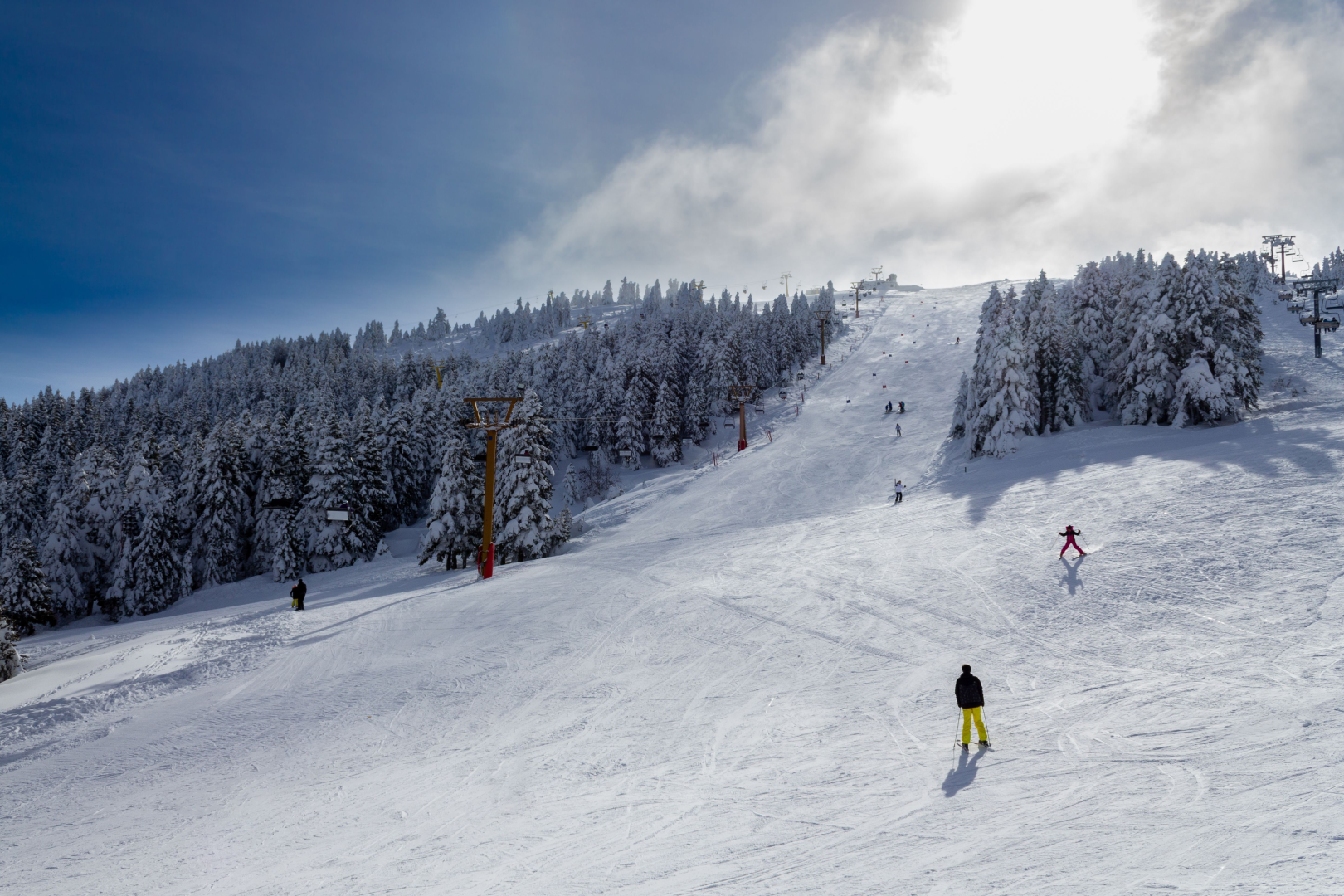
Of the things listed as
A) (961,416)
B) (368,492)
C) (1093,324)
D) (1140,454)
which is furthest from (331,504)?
(1093,324)

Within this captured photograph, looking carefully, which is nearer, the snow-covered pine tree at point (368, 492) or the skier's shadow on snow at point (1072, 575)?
the skier's shadow on snow at point (1072, 575)

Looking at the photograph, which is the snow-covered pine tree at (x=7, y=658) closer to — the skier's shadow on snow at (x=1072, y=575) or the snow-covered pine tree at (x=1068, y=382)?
the skier's shadow on snow at (x=1072, y=575)

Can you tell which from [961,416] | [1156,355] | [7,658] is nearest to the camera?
[7,658]

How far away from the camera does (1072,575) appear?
16469 mm

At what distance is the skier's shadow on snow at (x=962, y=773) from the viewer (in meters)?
8.41

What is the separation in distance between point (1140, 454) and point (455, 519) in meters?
32.4

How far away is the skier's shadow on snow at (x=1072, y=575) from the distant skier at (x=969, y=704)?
7608 millimetres

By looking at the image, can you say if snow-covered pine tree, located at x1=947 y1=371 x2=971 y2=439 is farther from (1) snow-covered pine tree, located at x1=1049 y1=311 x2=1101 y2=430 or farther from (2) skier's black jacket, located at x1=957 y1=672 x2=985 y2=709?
(2) skier's black jacket, located at x1=957 y1=672 x2=985 y2=709

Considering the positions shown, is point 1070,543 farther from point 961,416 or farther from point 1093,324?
point 1093,324

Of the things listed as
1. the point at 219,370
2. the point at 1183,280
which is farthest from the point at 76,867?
the point at 219,370

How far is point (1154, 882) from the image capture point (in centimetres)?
605

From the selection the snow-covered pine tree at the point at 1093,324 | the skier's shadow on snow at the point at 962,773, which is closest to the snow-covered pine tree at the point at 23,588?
the skier's shadow on snow at the point at 962,773

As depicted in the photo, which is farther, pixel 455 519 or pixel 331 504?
pixel 331 504

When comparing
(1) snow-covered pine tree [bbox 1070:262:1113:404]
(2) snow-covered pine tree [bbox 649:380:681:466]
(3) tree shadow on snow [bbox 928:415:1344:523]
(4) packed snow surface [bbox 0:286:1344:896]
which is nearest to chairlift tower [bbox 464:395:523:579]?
(4) packed snow surface [bbox 0:286:1344:896]
